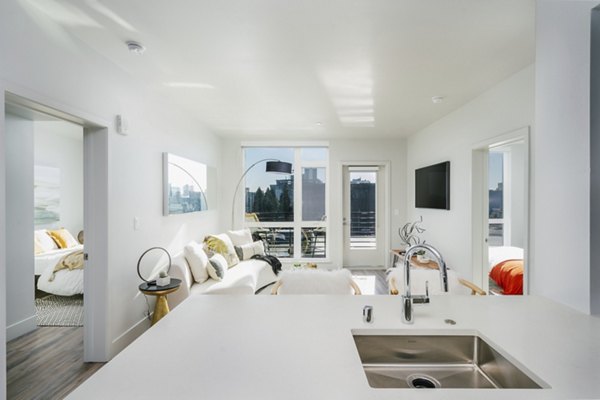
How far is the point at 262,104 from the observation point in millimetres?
3625

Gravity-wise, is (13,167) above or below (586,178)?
above

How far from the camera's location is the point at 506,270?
326 centimetres

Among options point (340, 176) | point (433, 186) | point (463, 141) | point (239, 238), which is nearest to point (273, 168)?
point (340, 176)

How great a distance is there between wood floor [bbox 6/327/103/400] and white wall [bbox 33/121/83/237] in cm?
287

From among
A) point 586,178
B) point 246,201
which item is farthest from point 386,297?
point 246,201

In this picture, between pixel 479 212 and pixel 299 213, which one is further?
pixel 299 213

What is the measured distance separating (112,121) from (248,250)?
2752 millimetres

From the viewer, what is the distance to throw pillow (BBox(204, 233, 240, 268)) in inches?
161

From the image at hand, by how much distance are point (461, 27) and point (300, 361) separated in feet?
7.38

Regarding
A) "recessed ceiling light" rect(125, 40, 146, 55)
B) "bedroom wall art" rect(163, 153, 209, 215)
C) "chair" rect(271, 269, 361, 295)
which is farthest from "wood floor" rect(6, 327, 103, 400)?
"recessed ceiling light" rect(125, 40, 146, 55)

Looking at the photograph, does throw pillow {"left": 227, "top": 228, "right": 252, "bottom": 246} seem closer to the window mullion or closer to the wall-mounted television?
the window mullion

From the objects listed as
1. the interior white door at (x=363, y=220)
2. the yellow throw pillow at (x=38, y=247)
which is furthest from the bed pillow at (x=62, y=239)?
the interior white door at (x=363, y=220)

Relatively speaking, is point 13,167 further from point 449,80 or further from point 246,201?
point 449,80

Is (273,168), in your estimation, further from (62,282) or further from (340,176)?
(62,282)
